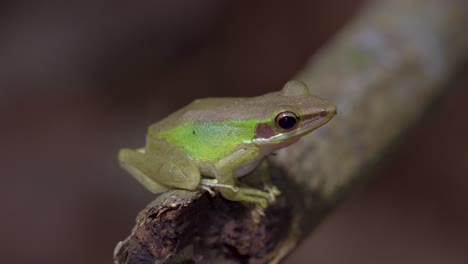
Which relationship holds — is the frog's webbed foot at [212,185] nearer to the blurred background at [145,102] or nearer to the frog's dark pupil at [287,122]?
the frog's dark pupil at [287,122]

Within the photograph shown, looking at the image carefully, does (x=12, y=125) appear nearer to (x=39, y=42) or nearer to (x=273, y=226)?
(x=39, y=42)

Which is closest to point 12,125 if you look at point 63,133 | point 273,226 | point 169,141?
point 63,133

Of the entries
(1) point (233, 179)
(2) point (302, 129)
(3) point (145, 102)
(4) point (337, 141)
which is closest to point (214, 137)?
(1) point (233, 179)

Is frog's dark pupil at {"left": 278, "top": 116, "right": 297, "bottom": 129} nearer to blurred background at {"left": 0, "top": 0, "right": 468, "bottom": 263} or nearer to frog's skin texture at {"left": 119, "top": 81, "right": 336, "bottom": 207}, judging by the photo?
frog's skin texture at {"left": 119, "top": 81, "right": 336, "bottom": 207}

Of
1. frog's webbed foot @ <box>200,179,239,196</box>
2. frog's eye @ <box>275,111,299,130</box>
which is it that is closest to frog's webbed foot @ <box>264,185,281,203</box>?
frog's webbed foot @ <box>200,179,239,196</box>

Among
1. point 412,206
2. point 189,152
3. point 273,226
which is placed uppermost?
point 189,152

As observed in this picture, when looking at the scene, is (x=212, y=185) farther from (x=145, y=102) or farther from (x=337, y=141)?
(x=145, y=102)
